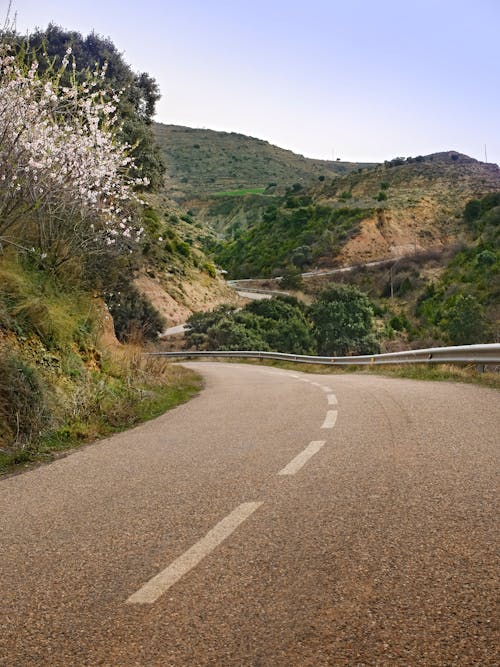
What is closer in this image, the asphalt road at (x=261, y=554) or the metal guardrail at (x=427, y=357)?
the asphalt road at (x=261, y=554)

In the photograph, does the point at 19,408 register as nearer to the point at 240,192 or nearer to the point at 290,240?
the point at 290,240

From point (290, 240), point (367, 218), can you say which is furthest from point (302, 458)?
point (290, 240)

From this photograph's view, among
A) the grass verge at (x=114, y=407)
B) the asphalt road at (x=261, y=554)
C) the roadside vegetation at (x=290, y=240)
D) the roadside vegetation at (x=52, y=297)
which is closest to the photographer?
the asphalt road at (x=261, y=554)

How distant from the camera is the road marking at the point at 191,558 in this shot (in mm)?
3445

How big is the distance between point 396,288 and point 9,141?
5929 cm

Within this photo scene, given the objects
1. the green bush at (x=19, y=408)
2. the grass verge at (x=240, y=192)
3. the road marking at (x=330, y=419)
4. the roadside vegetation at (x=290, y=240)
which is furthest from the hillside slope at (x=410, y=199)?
the green bush at (x=19, y=408)

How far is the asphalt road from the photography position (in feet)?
9.35

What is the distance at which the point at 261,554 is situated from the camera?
3.96 meters

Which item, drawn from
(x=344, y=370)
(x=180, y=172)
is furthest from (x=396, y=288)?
(x=180, y=172)

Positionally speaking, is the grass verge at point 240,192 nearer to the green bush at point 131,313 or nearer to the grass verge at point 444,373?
the green bush at point 131,313

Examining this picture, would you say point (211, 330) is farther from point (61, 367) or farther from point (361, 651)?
point (361, 651)

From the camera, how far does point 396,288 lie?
68000 mm

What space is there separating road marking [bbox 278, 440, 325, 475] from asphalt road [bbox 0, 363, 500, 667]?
33mm

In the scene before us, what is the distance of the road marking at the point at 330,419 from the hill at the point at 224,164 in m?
120
